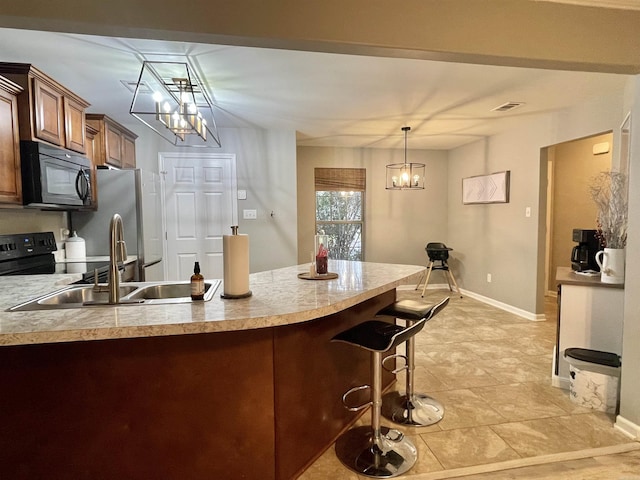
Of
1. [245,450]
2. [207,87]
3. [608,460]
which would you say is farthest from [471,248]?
[245,450]

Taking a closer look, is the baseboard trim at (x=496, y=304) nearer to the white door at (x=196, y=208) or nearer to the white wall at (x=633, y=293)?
the white wall at (x=633, y=293)

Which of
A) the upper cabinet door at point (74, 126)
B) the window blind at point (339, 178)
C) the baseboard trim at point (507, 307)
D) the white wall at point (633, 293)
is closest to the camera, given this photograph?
the white wall at point (633, 293)

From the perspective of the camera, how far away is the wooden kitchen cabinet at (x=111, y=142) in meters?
3.69

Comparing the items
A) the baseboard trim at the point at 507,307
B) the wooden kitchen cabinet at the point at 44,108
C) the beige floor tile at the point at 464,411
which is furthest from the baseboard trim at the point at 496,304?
the wooden kitchen cabinet at the point at 44,108

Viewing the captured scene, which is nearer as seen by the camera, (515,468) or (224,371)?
(224,371)

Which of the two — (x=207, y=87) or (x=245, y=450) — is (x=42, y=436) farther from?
(x=207, y=87)

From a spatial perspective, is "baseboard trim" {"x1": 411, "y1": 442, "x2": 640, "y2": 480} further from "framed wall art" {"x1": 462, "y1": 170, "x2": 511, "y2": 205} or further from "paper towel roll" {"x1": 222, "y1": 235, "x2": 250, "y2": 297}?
"framed wall art" {"x1": 462, "y1": 170, "x2": 511, "y2": 205}

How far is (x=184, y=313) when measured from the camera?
4.62 ft

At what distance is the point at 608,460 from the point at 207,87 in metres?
3.70

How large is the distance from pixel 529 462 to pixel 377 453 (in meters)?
0.79

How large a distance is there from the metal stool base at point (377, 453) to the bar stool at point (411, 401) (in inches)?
7.8

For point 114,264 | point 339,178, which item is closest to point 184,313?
point 114,264

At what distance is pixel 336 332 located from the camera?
6.51ft

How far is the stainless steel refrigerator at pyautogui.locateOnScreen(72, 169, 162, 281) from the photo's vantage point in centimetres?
356
